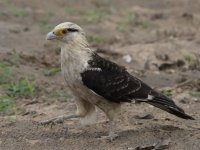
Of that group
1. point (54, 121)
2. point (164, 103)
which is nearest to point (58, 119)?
point (54, 121)

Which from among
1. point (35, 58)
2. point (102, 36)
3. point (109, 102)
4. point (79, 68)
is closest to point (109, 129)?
point (109, 102)

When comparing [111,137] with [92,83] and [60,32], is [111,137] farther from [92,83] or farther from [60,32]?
[60,32]

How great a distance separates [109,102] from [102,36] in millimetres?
6027

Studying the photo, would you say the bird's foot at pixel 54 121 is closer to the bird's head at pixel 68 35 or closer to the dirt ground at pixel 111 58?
the dirt ground at pixel 111 58

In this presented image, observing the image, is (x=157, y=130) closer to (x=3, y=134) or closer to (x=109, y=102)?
(x=109, y=102)

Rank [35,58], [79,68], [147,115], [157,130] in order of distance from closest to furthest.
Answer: [79,68], [157,130], [147,115], [35,58]

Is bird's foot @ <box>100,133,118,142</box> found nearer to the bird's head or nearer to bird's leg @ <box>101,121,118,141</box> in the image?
→ bird's leg @ <box>101,121,118,141</box>

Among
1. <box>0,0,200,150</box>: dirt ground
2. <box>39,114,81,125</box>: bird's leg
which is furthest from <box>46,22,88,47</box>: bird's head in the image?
<box>0,0,200,150</box>: dirt ground

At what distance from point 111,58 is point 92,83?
4702mm

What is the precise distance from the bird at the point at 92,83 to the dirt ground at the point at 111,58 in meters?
0.30

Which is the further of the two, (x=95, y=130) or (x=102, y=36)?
(x=102, y=36)

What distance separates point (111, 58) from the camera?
12.0 metres

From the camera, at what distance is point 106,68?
24.8 feet

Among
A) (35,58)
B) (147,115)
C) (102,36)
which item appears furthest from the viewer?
(102,36)
